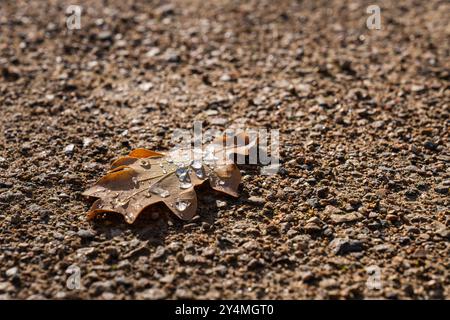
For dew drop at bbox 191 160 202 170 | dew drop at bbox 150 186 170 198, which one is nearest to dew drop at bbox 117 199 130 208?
dew drop at bbox 150 186 170 198

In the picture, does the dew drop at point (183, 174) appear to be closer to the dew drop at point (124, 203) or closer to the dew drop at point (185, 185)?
the dew drop at point (185, 185)

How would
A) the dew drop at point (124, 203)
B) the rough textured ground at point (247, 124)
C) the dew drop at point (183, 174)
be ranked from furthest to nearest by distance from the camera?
the dew drop at point (183, 174)
the dew drop at point (124, 203)
the rough textured ground at point (247, 124)

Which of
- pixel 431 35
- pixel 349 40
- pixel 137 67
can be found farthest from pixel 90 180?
pixel 431 35

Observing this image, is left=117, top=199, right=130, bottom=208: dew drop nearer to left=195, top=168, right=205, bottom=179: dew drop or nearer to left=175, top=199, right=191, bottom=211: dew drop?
left=175, top=199, right=191, bottom=211: dew drop

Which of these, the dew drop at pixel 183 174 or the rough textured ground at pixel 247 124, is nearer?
the rough textured ground at pixel 247 124

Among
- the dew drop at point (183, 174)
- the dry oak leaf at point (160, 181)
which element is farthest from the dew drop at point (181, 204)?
the dew drop at point (183, 174)

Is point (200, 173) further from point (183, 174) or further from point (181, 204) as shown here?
point (181, 204)

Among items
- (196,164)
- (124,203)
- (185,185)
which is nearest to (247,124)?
(196,164)
